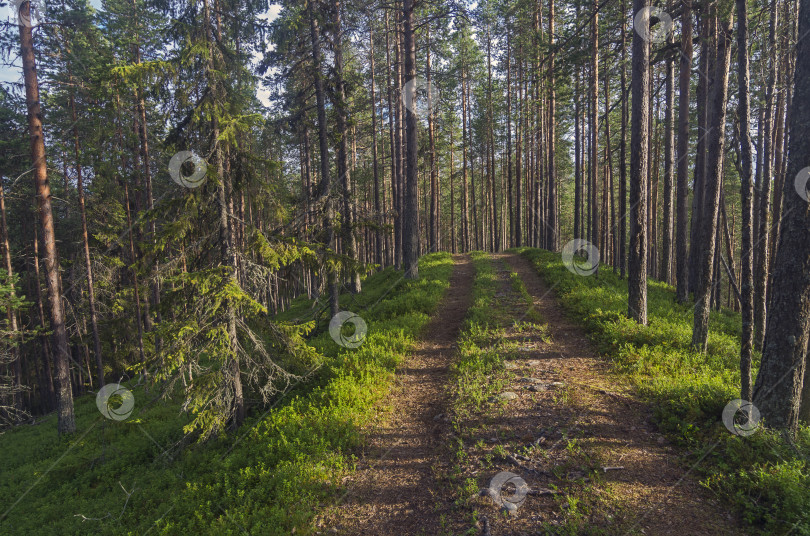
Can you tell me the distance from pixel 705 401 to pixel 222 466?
25.9 ft

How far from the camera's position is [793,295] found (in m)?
4.67

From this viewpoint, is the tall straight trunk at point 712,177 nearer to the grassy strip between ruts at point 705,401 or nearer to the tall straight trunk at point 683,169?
the grassy strip between ruts at point 705,401

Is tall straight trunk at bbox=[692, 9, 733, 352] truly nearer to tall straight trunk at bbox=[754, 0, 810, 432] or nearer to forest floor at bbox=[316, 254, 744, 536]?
tall straight trunk at bbox=[754, 0, 810, 432]

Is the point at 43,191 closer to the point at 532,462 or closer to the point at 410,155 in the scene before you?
the point at 410,155

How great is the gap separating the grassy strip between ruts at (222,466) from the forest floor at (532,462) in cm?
51

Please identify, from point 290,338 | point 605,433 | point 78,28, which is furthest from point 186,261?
point 78,28

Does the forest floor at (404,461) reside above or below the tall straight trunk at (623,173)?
below

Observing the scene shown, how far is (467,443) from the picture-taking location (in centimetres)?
576

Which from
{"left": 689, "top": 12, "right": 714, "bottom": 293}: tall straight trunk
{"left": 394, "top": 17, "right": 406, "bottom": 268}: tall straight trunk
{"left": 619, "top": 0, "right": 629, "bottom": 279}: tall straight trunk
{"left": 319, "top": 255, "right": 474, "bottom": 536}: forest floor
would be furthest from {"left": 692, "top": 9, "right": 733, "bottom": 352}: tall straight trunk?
{"left": 394, "top": 17, "right": 406, "bottom": 268}: tall straight trunk

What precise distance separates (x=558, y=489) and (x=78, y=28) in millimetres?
16133

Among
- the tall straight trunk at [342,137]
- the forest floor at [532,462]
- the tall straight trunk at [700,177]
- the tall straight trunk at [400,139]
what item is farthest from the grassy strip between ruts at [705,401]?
the tall straight trunk at [400,139]

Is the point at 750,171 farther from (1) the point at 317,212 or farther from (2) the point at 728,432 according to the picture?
(1) the point at 317,212

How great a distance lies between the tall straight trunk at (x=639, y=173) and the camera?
9.43 m

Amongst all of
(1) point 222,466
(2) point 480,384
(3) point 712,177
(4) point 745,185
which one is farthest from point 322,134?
(4) point 745,185
